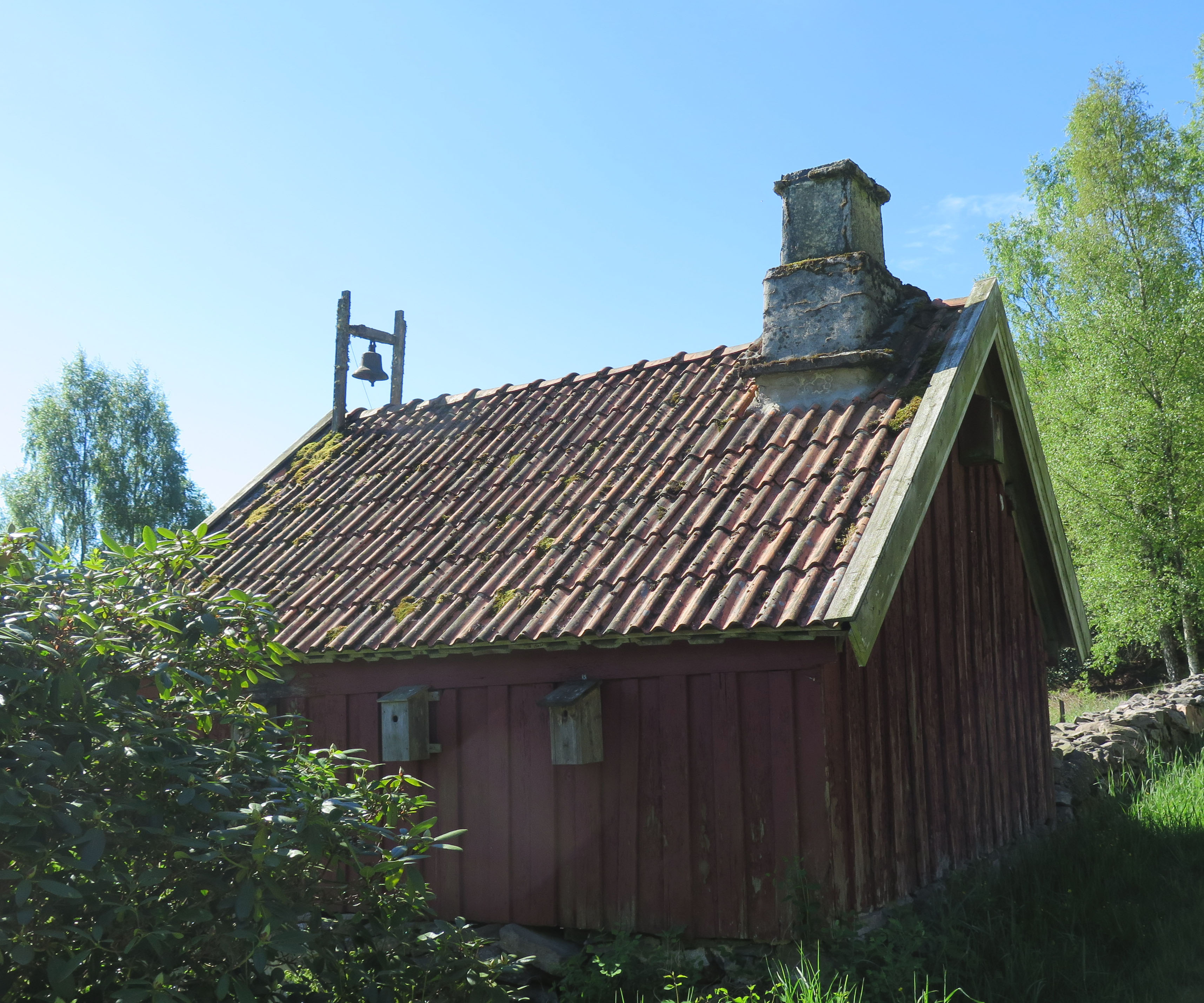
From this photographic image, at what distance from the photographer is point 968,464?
834 cm

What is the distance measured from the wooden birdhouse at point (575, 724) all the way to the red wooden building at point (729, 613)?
0.03m

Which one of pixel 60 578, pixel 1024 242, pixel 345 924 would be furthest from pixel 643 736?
pixel 1024 242

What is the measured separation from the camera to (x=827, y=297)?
314 inches

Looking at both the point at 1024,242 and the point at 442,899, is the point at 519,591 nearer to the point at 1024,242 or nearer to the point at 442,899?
the point at 442,899

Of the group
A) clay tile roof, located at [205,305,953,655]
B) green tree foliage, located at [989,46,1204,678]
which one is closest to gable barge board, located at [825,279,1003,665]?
clay tile roof, located at [205,305,953,655]

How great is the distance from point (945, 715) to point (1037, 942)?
6.15 feet

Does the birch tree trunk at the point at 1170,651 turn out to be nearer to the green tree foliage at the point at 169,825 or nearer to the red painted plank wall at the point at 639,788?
the red painted plank wall at the point at 639,788

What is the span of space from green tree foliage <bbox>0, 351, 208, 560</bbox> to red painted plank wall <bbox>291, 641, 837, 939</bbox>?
98.2 feet

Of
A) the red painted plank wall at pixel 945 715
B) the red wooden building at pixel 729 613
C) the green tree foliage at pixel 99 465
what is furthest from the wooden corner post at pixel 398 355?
→ the green tree foliage at pixel 99 465

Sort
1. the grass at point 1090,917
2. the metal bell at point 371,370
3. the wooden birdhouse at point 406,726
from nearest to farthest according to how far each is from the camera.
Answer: the grass at point 1090,917
the wooden birdhouse at point 406,726
the metal bell at point 371,370

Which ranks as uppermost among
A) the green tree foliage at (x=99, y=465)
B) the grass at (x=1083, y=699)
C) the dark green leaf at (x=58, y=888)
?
the green tree foliage at (x=99, y=465)

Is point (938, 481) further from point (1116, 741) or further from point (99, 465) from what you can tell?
point (99, 465)

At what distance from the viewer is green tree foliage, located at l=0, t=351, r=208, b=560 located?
34.1 metres

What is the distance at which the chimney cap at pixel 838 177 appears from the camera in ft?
26.8
